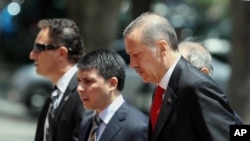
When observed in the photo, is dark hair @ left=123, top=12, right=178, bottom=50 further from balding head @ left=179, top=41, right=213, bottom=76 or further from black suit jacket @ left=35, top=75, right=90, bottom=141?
black suit jacket @ left=35, top=75, right=90, bottom=141

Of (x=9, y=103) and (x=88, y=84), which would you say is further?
(x=9, y=103)

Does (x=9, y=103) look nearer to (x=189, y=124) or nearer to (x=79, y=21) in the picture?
(x=79, y=21)

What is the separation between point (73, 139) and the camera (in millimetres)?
4887

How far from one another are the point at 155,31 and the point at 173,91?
0.33 m

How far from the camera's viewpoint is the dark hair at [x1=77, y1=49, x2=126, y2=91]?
454 cm

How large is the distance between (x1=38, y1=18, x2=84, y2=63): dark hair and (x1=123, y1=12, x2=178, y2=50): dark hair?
1.38 metres

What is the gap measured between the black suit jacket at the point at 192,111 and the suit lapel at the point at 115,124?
68cm

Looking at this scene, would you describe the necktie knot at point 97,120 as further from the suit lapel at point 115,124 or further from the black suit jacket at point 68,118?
the black suit jacket at point 68,118

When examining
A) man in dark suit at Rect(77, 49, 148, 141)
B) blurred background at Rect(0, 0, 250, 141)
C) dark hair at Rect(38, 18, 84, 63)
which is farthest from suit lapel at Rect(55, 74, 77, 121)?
blurred background at Rect(0, 0, 250, 141)

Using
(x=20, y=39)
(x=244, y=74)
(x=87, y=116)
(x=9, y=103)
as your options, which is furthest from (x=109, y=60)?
(x=20, y=39)

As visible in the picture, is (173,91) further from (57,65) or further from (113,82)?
(57,65)

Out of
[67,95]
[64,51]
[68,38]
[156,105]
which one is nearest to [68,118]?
[67,95]

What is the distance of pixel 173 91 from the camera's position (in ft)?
12.3

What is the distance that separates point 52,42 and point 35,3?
19.6 meters
